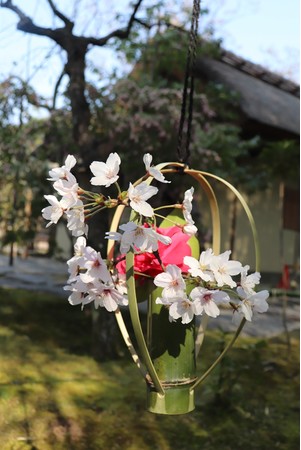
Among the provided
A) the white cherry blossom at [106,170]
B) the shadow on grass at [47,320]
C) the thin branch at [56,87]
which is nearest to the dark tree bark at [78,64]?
the thin branch at [56,87]

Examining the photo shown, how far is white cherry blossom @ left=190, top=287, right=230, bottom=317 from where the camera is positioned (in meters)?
1.16

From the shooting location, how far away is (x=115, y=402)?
3.35 meters

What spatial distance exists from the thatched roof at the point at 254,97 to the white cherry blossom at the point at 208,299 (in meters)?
6.89

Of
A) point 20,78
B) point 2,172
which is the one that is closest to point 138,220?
point 20,78

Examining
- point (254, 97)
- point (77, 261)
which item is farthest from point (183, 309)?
point (254, 97)

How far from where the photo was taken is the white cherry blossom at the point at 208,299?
3.81 ft

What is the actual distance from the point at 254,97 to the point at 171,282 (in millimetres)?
7791

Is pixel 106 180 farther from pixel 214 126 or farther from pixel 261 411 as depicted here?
pixel 214 126

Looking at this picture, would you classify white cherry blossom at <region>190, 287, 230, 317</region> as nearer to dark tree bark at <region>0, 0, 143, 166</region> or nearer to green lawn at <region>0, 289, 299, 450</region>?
green lawn at <region>0, 289, 299, 450</region>

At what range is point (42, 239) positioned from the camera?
13.2 meters

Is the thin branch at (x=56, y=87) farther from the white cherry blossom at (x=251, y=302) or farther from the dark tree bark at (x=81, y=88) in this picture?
the white cherry blossom at (x=251, y=302)

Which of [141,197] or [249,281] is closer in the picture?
[141,197]

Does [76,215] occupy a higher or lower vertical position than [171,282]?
higher

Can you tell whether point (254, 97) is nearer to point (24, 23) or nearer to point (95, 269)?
point (24, 23)
